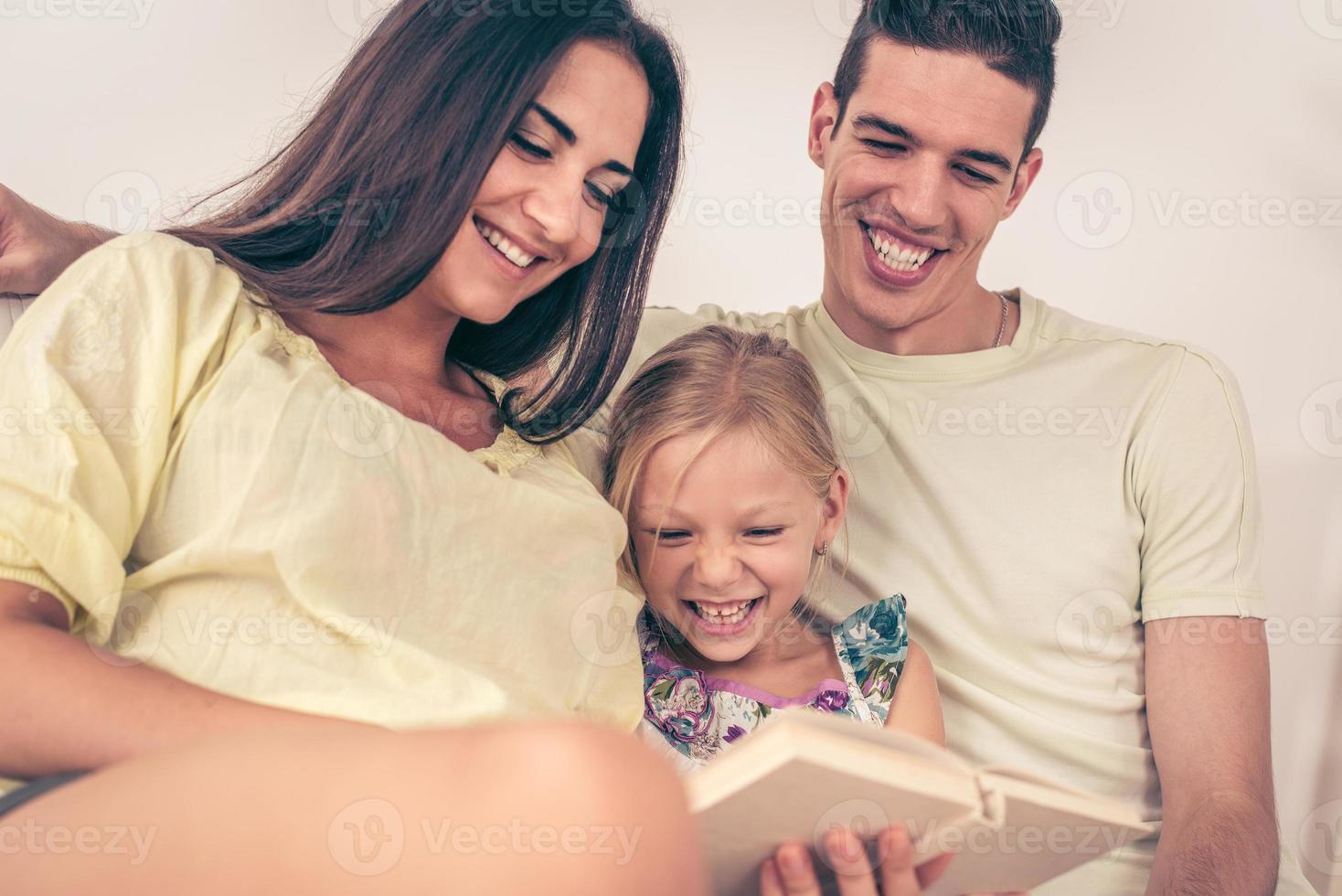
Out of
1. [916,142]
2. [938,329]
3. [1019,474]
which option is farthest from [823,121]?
[1019,474]

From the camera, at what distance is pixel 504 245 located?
1410 millimetres

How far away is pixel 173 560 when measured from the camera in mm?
1126

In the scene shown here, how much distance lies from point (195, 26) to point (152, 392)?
54.5 inches

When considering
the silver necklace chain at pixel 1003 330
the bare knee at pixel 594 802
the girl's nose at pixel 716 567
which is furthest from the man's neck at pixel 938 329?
the bare knee at pixel 594 802

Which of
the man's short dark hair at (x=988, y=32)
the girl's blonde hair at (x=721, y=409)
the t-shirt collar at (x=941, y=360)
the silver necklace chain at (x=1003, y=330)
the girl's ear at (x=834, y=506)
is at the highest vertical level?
the man's short dark hair at (x=988, y=32)

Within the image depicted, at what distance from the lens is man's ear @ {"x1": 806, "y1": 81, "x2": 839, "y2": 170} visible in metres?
1.95

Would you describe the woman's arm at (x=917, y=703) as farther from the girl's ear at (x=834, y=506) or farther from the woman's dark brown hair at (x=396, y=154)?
the woman's dark brown hair at (x=396, y=154)

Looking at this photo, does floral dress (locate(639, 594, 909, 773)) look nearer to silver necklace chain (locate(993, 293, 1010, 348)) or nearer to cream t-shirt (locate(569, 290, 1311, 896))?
cream t-shirt (locate(569, 290, 1311, 896))

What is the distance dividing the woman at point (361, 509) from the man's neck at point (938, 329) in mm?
399

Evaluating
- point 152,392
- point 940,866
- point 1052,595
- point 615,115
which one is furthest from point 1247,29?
point 152,392

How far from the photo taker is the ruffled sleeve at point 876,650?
1.55 meters

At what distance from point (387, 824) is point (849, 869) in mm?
471

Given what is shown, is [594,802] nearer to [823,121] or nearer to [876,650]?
[876,650]

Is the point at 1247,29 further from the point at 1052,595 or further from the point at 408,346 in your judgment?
the point at 408,346
